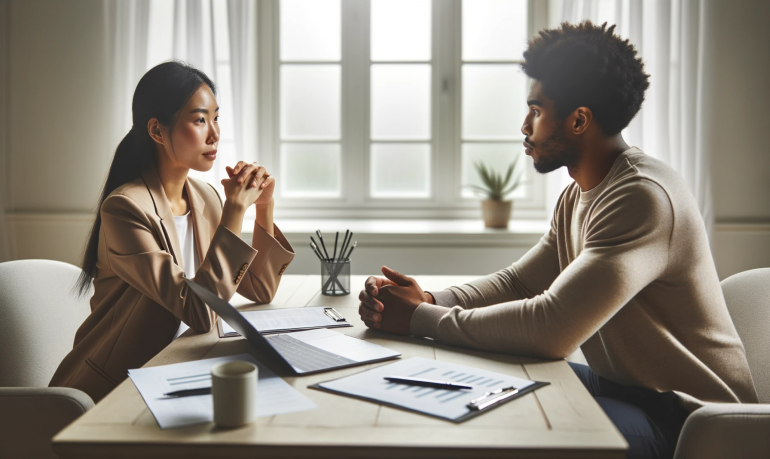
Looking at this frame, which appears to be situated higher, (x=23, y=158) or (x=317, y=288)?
(x=23, y=158)

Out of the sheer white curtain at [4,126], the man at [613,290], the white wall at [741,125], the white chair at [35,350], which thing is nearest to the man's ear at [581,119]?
the man at [613,290]

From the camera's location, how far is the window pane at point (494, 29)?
3086 mm

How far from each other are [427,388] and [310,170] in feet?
7.63

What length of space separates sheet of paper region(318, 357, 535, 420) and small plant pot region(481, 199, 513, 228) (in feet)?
5.94

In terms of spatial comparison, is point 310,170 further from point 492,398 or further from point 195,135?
point 492,398

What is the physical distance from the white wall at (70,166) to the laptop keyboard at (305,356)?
1585 mm

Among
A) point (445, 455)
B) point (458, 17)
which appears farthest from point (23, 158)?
point (445, 455)

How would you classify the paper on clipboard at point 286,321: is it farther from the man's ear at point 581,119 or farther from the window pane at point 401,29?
the window pane at point 401,29

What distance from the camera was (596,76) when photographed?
55.2 inches

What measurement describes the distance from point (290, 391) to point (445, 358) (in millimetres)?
313

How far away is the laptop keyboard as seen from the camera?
A: 107 centimetres

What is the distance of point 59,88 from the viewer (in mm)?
2816

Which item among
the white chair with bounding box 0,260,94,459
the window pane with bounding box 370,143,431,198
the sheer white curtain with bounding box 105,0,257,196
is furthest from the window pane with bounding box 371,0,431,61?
the white chair with bounding box 0,260,94,459

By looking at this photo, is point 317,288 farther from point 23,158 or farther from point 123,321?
point 23,158
